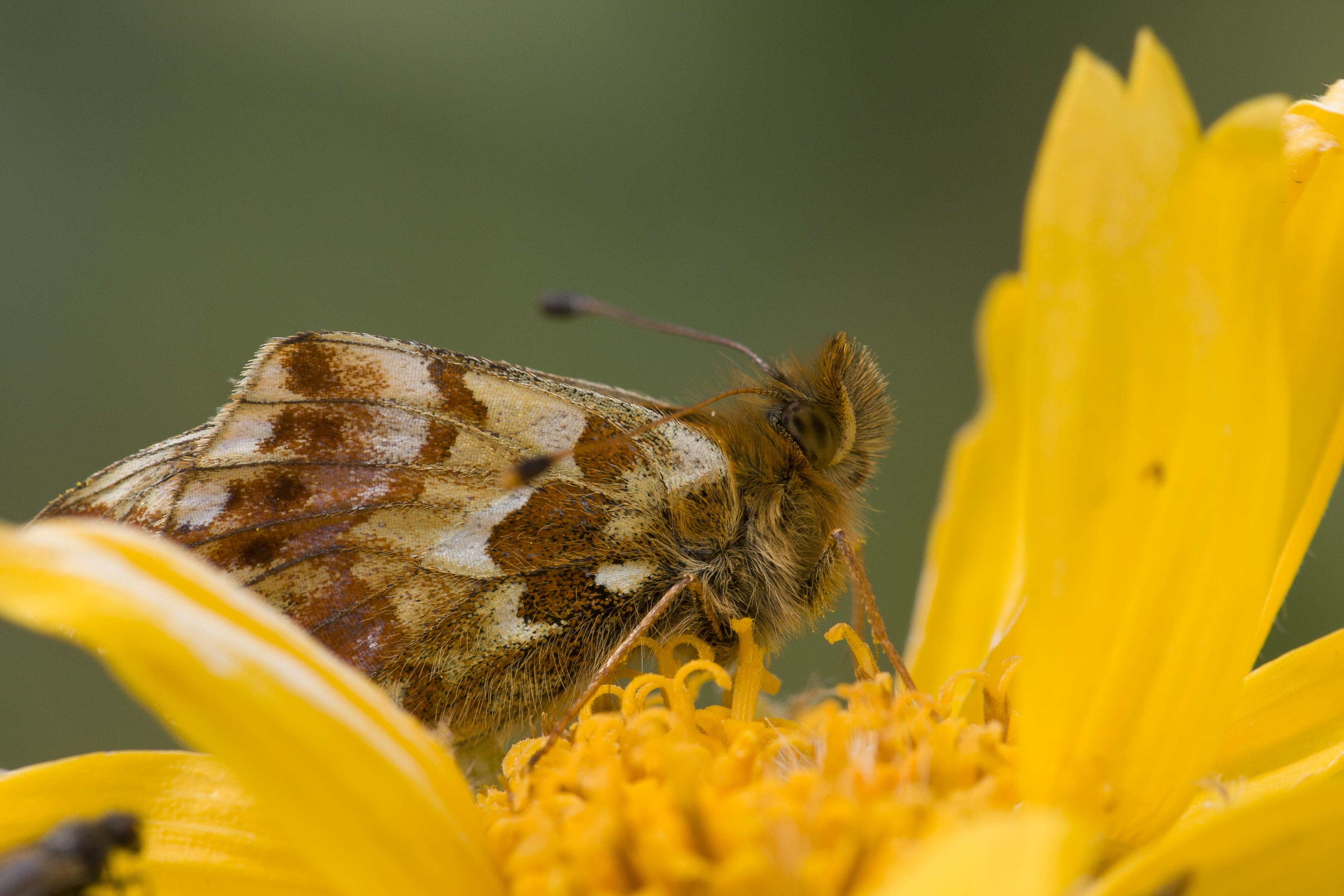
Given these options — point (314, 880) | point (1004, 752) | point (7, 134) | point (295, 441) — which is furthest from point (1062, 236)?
point (7, 134)

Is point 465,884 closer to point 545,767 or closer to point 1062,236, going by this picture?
point 545,767

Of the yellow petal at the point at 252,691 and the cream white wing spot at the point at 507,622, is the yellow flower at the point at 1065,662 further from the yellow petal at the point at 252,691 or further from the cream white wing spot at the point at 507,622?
the cream white wing spot at the point at 507,622

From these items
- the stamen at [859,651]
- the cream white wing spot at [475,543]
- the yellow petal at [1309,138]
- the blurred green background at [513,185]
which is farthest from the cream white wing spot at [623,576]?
the blurred green background at [513,185]

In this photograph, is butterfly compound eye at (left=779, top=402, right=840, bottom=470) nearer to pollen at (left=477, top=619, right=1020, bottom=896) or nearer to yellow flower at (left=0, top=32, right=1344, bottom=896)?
pollen at (left=477, top=619, right=1020, bottom=896)

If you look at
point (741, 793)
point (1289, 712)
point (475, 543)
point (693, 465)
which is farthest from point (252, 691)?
point (1289, 712)

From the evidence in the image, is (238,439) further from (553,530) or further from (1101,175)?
(1101,175)

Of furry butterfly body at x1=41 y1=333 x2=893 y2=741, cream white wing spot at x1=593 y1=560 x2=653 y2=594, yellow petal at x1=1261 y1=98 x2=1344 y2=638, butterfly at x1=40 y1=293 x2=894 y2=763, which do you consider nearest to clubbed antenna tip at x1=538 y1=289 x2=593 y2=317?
butterfly at x1=40 y1=293 x2=894 y2=763
